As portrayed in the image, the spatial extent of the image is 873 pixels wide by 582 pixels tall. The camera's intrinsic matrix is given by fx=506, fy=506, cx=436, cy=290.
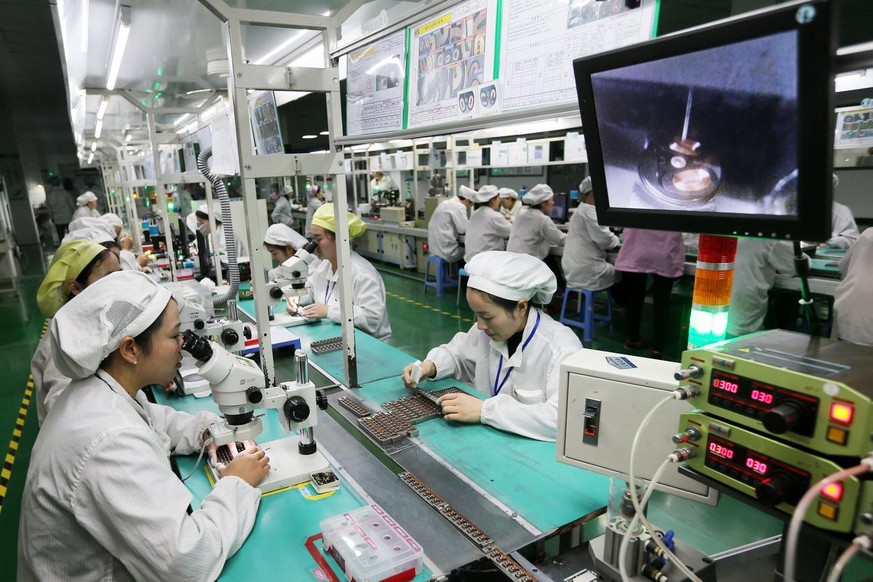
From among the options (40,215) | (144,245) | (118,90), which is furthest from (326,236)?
(40,215)

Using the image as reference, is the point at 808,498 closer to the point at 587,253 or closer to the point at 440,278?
the point at 587,253

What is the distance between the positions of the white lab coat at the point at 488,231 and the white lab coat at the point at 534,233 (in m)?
0.39

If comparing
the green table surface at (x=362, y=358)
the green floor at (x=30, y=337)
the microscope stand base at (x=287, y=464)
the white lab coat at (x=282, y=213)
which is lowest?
the green floor at (x=30, y=337)

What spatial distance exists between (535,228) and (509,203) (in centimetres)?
201

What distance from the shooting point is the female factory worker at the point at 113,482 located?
1155 millimetres

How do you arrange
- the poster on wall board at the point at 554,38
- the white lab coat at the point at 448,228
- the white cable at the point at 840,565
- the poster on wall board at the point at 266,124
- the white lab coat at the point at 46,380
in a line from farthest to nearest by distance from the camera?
1. the white lab coat at the point at 448,228
2. the poster on wall board at the point at 266,124
3. the white lab coat at the point at 46,380
4. the poster on wall board at the point at 554,38
5. the white cable at the point at 840,565

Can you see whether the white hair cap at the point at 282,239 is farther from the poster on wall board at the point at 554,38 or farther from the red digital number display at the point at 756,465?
the red digital number display at the point at 756,465

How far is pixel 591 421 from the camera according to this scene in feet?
4.18

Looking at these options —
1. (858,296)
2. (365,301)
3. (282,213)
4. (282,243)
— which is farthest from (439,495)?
(282,213)

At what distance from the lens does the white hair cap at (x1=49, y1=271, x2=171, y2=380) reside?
1270 mm

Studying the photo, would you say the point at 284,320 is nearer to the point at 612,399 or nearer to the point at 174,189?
the point at 612,399

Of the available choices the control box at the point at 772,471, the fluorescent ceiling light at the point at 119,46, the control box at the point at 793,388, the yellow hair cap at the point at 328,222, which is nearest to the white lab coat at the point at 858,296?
the control box at the point at 793,388

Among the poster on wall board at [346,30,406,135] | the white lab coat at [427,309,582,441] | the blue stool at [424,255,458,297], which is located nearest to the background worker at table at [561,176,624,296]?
the blue stool at [424,255,458,297]

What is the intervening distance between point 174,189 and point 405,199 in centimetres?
409
